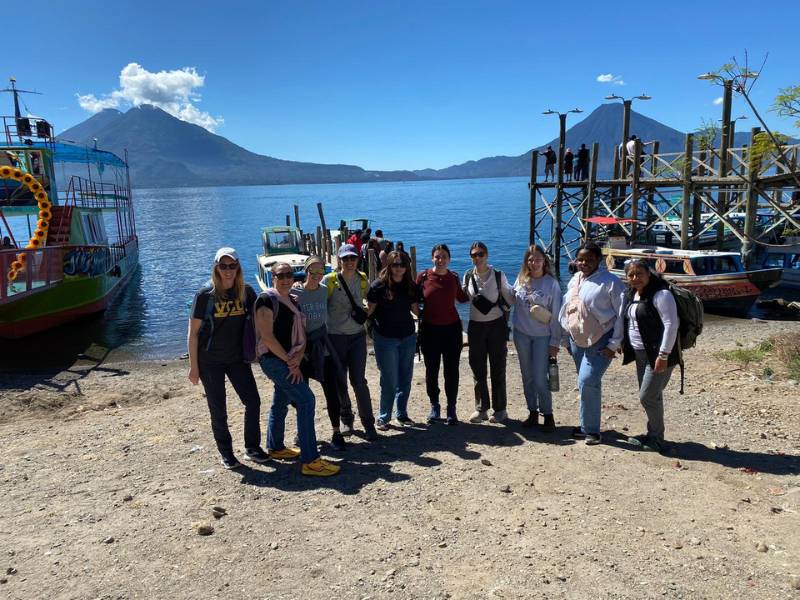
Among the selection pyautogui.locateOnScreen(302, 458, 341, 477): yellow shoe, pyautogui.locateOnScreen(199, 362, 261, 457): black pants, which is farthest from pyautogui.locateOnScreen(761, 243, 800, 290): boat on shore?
pyautogui.locateOnScreen(199, 362, 261, 457): black pants

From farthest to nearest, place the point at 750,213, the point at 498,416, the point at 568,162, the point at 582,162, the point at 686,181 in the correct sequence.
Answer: the point at 568,162, the point at 582,162, the point at 686,181, the point at 750,213, the point at 498,416

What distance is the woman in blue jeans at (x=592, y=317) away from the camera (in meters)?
5.55

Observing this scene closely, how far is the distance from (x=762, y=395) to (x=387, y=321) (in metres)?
5.29

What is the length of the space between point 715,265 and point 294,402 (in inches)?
712

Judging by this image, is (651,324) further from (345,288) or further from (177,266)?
(177,266)

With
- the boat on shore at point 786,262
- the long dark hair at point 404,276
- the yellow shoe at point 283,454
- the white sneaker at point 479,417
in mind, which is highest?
the long dark hair at point 404,276

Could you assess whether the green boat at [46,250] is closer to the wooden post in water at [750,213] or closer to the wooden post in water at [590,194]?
the wooden post in water at [590,194]

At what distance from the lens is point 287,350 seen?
520cm

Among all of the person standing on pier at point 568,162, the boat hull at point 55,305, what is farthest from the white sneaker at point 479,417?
the person standing on pier at point 568,162

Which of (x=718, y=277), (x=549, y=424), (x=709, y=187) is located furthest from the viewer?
(x=709, y=187)

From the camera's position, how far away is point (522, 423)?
6.72 metres

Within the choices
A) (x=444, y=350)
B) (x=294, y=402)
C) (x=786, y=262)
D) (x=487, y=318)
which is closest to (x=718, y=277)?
(x=786, y=262)

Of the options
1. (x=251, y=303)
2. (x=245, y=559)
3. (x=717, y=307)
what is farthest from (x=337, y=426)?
(x=717, y=307)

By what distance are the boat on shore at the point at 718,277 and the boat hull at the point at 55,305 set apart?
16850mm
